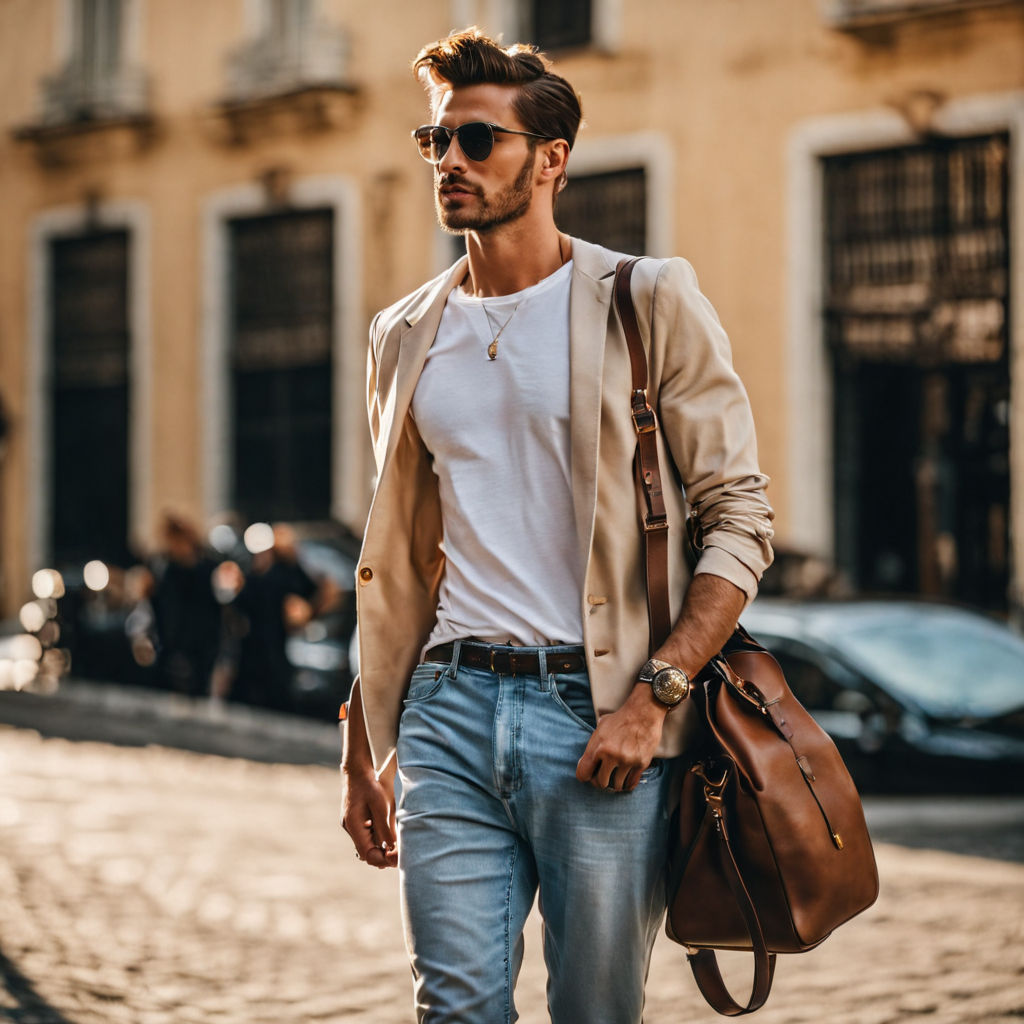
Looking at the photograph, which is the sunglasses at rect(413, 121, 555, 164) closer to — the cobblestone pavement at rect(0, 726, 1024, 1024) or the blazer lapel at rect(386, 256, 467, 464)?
the blazer lapel at rect(386, 256, 467, 464)

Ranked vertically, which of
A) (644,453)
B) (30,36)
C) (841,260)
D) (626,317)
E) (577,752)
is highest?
(30,36)

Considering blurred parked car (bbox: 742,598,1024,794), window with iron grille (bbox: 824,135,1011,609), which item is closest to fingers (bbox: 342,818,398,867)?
blurred parked car (bbox: 742,598,1024,794)

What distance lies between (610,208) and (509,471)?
1638 centimetres

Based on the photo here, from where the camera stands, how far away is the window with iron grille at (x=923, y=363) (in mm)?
17016

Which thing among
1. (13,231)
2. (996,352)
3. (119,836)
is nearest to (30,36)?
(13,231)

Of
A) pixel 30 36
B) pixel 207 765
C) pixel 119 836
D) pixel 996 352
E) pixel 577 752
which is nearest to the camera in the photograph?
pixel 577 752

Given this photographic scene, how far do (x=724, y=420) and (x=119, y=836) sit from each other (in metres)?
6.51

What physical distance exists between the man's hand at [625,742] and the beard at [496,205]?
858 millimetres

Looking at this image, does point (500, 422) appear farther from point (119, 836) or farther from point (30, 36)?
point (30, 36)

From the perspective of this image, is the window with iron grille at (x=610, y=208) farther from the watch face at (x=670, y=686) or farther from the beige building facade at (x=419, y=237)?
the watch face at (x=670, y=686)

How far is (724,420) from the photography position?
3.22 metres

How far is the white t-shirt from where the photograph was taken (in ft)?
10.7

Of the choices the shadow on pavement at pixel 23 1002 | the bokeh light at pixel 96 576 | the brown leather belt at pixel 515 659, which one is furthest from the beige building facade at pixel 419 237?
the brown leather belt at pixel 515 659

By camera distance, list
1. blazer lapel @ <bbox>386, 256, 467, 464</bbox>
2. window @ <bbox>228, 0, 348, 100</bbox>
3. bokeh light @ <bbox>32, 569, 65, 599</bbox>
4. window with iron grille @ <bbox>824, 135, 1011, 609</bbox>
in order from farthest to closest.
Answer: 1. window @ <bbox>228, 0, 348, 100</bbox>
2. bokeh light @ <bbox>32, 569, 65, 599</bbox>
3. window with iron grille @ <bbox>824, 135, 1011, 609</bbox>
4. blazer lapel @ <bbox>386, 256, 467, 464</bbox>
